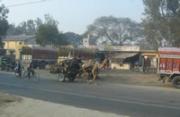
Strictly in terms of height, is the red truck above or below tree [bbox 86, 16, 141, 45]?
below

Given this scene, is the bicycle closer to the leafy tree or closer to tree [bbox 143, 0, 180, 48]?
tree [bbox 143, 0, 180, 48]

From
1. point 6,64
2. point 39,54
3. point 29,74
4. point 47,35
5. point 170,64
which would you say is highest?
point 47,35

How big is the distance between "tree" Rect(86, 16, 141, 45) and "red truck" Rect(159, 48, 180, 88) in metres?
93.1

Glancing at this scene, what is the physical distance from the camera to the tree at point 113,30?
131613 mm

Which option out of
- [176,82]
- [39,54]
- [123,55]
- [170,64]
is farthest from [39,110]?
[123,55]

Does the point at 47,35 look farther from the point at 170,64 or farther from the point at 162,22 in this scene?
the point at 170,64

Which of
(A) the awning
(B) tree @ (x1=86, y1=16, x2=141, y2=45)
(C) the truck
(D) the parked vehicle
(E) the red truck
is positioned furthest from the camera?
(B) tree @ (x1=86, y1=16, x2=141, y2=45)

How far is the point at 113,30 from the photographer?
13338cm

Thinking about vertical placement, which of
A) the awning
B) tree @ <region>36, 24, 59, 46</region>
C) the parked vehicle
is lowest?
the parked vehicle

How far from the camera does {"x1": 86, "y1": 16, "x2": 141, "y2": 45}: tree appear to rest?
132 meters

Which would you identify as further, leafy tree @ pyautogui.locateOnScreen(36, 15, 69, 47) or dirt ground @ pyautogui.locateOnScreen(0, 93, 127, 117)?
leafy tree @ pyautogui.locateOnScreen(36, 15, 69, 47)

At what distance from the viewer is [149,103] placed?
22.4 meters

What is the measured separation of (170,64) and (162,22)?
26365 millimetres

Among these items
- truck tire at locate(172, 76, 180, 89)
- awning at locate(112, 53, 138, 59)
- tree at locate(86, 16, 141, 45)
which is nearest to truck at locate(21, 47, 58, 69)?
awning at locate(112, 53, 138, 59)
